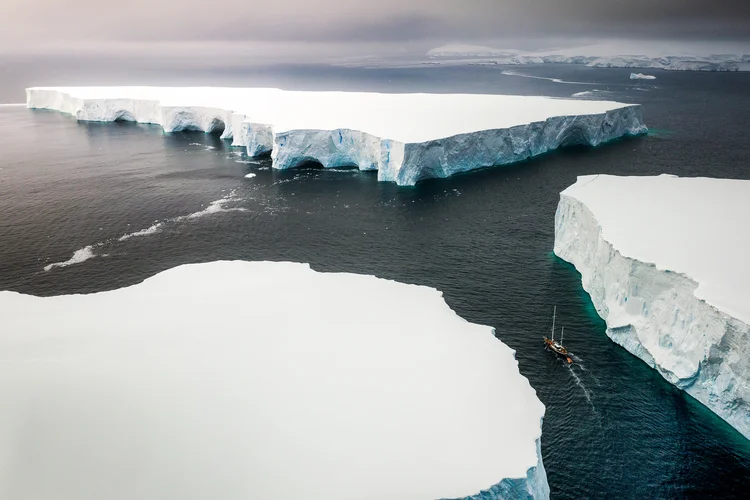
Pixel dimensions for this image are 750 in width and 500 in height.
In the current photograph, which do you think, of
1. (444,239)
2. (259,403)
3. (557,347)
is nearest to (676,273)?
(557,347)

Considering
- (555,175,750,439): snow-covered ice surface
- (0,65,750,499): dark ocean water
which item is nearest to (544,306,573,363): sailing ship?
(0,65,750,499): dark ocean water

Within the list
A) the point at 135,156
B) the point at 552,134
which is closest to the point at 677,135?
the point at 552,134

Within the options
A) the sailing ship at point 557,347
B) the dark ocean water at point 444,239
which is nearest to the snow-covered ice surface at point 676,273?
the dark ocean water at point 444,239

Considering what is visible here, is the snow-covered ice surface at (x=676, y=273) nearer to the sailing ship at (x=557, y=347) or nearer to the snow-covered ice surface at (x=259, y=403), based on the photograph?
the sailing ship at (x=557, y=347)

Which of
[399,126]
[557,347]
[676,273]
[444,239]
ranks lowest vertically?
[557,347]

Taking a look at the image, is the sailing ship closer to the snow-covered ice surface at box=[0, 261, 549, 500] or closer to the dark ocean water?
the dark ocean water

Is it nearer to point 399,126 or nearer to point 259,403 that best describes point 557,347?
point 259,403
